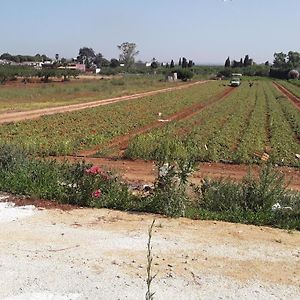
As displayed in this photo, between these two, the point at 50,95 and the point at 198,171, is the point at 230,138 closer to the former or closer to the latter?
the point at 198,171

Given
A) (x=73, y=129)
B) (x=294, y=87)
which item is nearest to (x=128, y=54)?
(x=294, y=87)

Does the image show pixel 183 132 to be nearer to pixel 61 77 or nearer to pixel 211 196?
pixel 211 196

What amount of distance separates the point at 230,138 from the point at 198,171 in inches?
280

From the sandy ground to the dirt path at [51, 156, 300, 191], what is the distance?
4.78 meters

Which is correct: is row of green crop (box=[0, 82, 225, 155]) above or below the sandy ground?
below

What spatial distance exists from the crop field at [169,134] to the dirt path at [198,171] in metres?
0.64

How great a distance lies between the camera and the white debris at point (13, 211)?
7.56m

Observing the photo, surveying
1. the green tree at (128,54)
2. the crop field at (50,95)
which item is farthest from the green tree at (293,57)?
the crop field at (50,95)

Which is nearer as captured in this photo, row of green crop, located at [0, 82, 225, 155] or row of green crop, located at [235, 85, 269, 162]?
row of green crop, located at [235, 85, 269, 162]

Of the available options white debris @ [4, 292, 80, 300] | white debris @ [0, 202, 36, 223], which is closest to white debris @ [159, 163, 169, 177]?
white debris @ [0, 202, 36, 223]

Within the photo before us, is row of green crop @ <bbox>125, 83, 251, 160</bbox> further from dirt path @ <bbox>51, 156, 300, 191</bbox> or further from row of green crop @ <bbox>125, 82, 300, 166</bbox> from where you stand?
dirt path @ <bbox>51, 156, 300, 191</bbox>

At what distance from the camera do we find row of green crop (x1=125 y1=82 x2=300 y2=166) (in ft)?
50.5

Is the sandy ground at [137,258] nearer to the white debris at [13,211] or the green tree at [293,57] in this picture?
the white debris at [13,211]

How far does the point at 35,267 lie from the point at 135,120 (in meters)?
20.4
